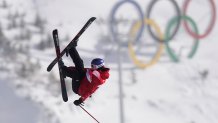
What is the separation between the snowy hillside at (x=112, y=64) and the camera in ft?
243

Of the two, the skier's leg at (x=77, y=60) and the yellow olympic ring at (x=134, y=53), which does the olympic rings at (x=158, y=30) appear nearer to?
the yellow olympic ring at (x=134, y=53)

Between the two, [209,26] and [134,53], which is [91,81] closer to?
[134,53]

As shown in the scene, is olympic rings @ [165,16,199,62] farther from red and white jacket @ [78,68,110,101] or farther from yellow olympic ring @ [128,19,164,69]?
red and white jacket @ [78,68,110,101]

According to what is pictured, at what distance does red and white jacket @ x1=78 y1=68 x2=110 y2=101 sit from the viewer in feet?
74.9

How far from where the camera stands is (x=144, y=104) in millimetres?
80562

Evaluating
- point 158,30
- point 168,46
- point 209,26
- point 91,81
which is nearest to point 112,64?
point 158,30

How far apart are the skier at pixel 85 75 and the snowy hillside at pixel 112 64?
44559 mm

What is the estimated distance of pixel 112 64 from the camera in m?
87.0

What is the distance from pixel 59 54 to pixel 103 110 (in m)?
53.7

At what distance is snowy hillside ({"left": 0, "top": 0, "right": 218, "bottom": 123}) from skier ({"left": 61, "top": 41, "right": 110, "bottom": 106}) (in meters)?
44.6

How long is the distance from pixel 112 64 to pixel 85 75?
210 feet

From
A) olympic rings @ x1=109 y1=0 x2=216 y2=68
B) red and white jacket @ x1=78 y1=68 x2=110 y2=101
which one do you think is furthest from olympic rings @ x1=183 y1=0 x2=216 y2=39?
red and white jacket @ x1=78 y1=68 x2=110 y2=101

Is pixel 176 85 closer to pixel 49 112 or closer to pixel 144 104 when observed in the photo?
pixel 144 104

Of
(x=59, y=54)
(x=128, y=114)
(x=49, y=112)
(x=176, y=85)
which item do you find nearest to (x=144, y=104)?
(x=128, y=114)
